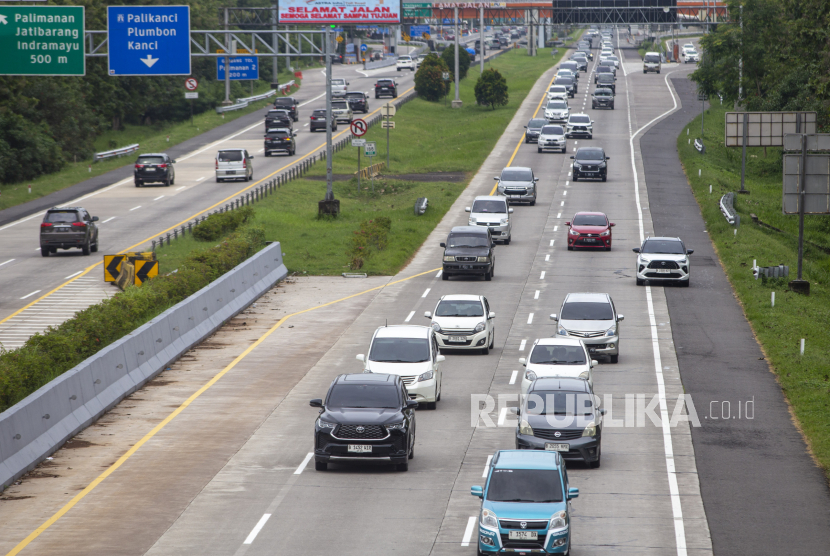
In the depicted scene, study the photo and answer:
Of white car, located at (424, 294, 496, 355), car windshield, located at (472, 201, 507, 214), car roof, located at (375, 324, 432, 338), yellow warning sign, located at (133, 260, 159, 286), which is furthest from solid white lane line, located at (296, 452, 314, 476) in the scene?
car windshield, located at (472, 201, 507, 214)

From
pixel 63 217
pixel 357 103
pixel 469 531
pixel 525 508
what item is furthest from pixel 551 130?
pixel 525 508

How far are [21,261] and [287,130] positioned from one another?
34.0 metres

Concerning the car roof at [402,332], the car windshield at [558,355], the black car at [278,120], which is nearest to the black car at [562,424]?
the car windshield at [558,355]

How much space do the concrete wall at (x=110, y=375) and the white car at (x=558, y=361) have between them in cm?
926

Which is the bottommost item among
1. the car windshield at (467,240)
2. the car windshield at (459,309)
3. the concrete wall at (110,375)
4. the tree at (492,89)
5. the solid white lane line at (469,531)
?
the solid white lane line at (469,531)

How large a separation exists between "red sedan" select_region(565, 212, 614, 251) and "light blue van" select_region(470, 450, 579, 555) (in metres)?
31.7

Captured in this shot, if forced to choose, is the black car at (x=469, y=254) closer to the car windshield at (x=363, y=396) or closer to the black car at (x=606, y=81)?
the car windshield at (x=363, y=396)

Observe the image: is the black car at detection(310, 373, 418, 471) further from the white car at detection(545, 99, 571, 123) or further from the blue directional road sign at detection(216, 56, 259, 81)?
the white car at detection(545, 99, 571, 123)

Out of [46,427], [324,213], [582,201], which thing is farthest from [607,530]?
[582,201]

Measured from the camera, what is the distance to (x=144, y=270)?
3638 cm

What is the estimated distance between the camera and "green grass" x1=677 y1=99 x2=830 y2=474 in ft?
85.1

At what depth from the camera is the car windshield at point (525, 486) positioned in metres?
15.1

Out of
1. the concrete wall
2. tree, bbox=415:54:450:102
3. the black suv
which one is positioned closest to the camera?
the concrete wall

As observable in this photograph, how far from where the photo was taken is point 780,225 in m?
57.2
